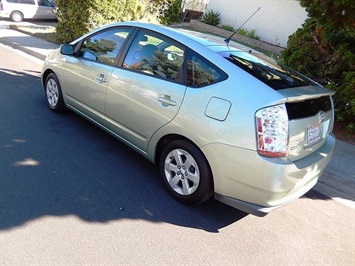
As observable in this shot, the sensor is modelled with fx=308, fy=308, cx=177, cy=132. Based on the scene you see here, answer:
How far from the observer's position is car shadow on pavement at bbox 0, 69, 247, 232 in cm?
281

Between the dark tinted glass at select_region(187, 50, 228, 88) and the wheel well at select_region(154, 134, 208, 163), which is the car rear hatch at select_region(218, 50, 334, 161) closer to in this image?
the dark tinted glass at select_region(187, 50, 228, 88)

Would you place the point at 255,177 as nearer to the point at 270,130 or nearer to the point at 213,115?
the point at 270,130

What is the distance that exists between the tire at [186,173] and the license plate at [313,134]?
3.03ft

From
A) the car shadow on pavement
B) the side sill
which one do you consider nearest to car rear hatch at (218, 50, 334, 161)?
the side sill

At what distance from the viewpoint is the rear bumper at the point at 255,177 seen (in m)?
2.48

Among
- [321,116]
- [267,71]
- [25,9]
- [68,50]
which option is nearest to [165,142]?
[267,71]

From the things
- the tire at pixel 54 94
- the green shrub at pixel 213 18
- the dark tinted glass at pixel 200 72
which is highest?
the green shrub at pixel 213 18

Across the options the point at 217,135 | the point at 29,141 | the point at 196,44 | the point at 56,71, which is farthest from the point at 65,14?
the point at 217,135

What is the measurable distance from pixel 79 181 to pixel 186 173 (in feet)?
3.73

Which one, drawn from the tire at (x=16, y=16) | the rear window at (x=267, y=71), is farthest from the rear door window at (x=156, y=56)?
the tire at (x=16, y=16)

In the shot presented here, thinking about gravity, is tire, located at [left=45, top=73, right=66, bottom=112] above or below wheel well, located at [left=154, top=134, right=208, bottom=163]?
below

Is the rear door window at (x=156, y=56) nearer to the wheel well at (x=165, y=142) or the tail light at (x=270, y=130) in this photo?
the wheel well at (x=165, y=142)

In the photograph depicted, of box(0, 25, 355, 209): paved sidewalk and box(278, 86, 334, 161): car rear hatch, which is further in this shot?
box(0, 25, 355, 209): paved sidewalk

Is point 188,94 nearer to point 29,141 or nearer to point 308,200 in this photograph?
point 308,200
